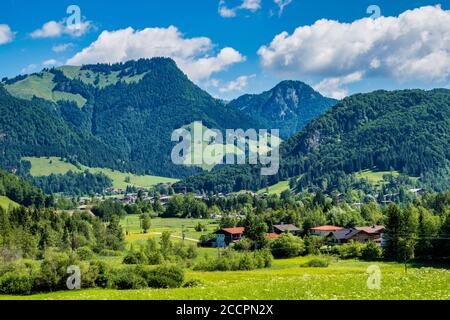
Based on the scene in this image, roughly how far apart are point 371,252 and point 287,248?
19.0 m

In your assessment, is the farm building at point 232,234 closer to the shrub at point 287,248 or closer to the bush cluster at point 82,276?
the shrub at point 287,248

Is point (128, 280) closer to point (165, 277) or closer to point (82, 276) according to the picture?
point (165, 277)

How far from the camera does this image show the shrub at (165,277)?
219ft

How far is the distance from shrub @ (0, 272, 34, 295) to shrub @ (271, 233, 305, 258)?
62.8 m

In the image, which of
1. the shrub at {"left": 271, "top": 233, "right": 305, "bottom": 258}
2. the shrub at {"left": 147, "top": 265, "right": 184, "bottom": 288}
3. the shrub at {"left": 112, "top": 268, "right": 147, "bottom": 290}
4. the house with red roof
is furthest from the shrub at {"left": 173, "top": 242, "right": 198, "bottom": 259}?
the house with red roof

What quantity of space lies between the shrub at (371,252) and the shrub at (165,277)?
5584 centimetres

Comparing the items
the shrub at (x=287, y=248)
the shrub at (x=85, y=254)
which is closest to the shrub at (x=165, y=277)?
the shrub at (x=85, y=254)

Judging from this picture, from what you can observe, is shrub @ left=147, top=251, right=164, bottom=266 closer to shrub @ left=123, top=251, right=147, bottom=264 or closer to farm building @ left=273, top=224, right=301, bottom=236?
shrub @ left=123, top=251, right=147, bottom=264

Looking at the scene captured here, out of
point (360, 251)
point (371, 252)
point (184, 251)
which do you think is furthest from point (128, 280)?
point (360, 251)
